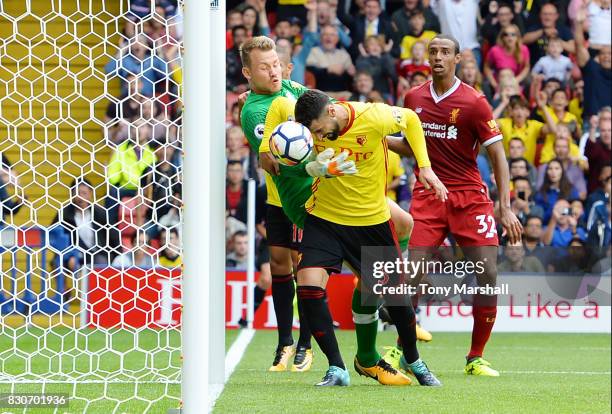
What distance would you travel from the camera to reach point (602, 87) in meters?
14.9

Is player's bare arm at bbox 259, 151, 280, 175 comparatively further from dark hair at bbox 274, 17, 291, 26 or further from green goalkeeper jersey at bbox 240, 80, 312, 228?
dark hair at bbox 274, 17, 291, 26

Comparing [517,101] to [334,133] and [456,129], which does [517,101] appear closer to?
[456,129]

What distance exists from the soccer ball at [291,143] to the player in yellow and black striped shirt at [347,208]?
0.54ft

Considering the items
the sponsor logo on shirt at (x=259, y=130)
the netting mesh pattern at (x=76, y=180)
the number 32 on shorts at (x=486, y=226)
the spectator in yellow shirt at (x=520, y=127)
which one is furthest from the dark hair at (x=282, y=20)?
the sponsor logo on shirt at (x=259, y=130)

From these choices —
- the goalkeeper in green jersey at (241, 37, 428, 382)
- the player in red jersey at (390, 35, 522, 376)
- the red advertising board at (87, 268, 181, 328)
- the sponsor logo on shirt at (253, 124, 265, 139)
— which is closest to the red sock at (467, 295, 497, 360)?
the player in red jersey at (390, 35, 522, 376)

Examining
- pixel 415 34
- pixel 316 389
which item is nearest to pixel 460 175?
pixel 316 389

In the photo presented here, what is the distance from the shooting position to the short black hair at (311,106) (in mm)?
6387

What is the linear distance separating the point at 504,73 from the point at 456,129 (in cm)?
690

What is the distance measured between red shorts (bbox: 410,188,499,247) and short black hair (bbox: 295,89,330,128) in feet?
6.23

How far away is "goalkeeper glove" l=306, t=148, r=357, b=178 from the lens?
6277mm

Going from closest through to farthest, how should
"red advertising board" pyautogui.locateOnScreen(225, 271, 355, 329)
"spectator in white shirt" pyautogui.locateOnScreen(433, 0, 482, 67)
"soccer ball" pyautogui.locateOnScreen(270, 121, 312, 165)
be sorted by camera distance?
"soccer ball" pyautogui.locateOnScreen(270, 121, 312, 165), "red advertising board" pyautogui.locateOnScreen(225, 271, 355, 329), "spectator in white shirt" pyautogui.locateOnScreen(433, 0, 482, 67)

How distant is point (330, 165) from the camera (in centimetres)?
629

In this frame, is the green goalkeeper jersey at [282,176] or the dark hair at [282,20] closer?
the green goalkeeper jersey at [282,176]

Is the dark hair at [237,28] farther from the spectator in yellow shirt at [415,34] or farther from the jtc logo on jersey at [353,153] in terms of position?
the jtc logo on jersey at [353,153]
